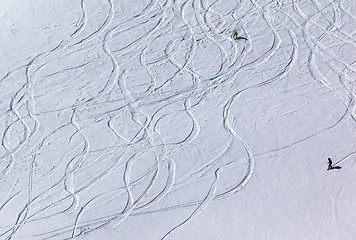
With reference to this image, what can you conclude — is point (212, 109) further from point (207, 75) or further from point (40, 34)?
point (40, 34)

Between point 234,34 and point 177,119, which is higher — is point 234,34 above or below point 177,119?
above

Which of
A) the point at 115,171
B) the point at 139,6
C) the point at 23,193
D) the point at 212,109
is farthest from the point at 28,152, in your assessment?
the point at 139,6

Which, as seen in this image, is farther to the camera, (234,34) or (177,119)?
(234,34)

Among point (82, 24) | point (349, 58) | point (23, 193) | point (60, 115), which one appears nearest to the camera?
point (23, 193)

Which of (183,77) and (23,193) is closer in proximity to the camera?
(23,193)

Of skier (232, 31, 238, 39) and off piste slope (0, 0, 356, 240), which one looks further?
skier (232, 31, 238, 39)

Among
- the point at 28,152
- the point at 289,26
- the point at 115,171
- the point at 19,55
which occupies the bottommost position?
the point at 115,171

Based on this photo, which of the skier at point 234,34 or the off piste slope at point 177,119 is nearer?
the off piste slope at point 177,119

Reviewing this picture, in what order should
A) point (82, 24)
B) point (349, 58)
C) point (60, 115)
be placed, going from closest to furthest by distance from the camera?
point (60, 115), point (349, 58), point (82, 24)
